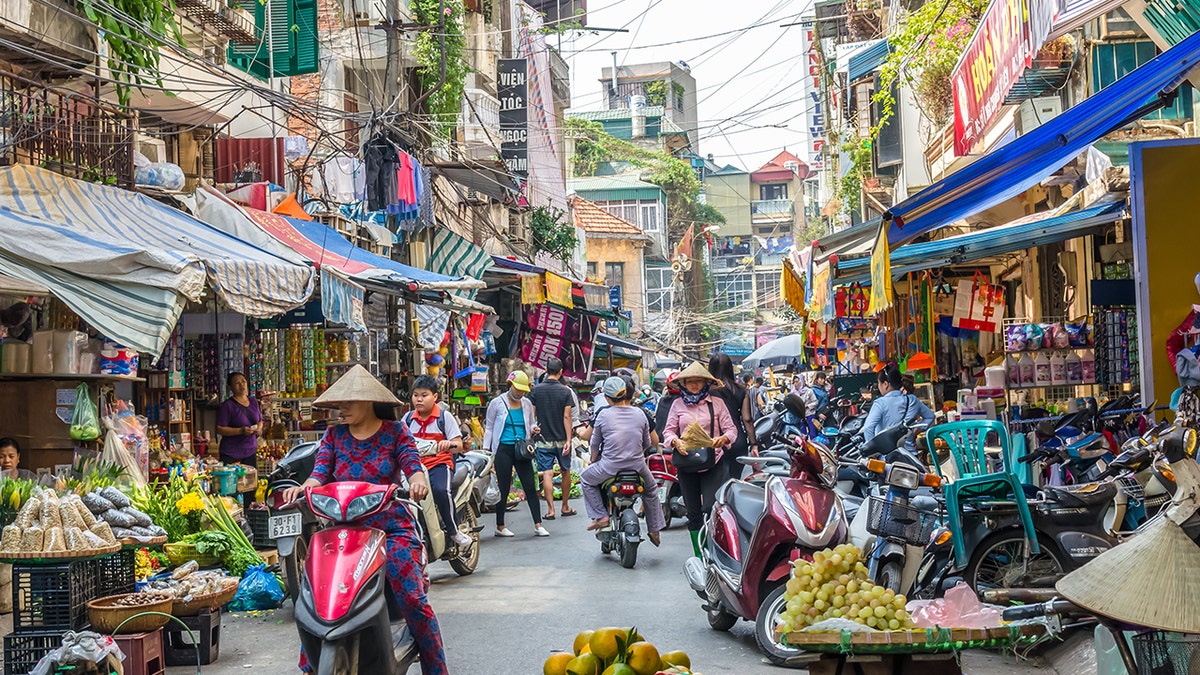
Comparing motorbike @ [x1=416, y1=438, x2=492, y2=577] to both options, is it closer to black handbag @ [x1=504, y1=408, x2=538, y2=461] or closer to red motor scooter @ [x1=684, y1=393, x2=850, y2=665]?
black handbag @ [x1=504, y1=408, x2=538, y2=461]

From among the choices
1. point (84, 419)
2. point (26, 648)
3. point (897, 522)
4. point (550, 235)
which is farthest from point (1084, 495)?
point (550, 235)

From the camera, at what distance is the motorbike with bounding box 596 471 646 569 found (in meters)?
11.8

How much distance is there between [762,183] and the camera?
96.4 m

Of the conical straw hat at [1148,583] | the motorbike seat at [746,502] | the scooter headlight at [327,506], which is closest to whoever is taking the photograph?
the conical straw hat at [1148,583]

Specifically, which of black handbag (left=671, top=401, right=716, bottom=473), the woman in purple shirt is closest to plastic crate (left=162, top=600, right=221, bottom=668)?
black handbag (left=671, top=401, right=716, bottom=473)

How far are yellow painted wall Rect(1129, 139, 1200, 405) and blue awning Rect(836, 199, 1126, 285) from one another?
2.35 meters

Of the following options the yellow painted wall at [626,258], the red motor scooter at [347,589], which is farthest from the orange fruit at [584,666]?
the yellow painted wall at [626,258]

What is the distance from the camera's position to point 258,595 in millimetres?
9953

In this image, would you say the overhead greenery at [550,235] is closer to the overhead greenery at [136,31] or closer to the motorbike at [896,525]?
the overhead greenery at [136,31]

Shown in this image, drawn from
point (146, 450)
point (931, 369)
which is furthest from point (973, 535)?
point (931, 369)

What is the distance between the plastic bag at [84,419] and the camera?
446 inches

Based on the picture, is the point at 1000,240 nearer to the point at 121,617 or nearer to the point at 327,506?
the point at 327,506

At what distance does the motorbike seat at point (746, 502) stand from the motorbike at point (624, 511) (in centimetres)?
322

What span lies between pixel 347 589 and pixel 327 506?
49 centimetres
